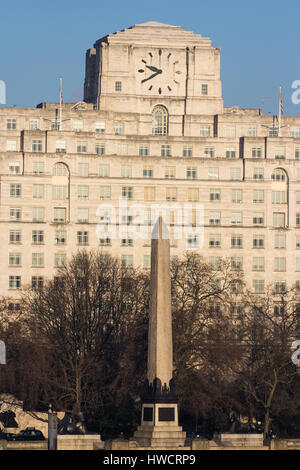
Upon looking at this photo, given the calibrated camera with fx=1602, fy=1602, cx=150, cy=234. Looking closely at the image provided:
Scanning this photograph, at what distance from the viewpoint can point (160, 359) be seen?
122250 mm

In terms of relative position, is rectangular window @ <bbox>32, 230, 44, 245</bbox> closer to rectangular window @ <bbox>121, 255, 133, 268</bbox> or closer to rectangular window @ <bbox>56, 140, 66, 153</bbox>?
rectangular window @ <bbox>121, 255, 133, 268</bbox>

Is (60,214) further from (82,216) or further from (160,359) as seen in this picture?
(160,359)

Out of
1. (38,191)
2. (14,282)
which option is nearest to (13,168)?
(38,191)

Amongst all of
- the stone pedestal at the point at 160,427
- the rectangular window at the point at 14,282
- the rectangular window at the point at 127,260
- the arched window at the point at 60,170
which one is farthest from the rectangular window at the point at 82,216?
the stone pedestal at the point at 160,427

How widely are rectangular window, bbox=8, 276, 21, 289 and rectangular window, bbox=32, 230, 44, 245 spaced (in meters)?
4.97

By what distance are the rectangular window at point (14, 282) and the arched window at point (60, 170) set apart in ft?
45.2

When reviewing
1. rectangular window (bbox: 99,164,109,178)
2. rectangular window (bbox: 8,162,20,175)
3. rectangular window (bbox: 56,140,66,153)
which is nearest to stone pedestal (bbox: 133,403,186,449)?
rectangular window (bbox: 8,162,20,175)

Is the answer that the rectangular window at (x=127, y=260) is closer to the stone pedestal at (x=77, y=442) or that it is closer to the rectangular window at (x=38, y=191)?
the rectangular window at (x=38, y=191)

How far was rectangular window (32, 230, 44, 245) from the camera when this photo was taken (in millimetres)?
196750

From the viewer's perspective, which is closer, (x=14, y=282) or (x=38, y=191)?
(x=14, y=282)

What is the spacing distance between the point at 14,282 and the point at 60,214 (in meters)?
10.4
